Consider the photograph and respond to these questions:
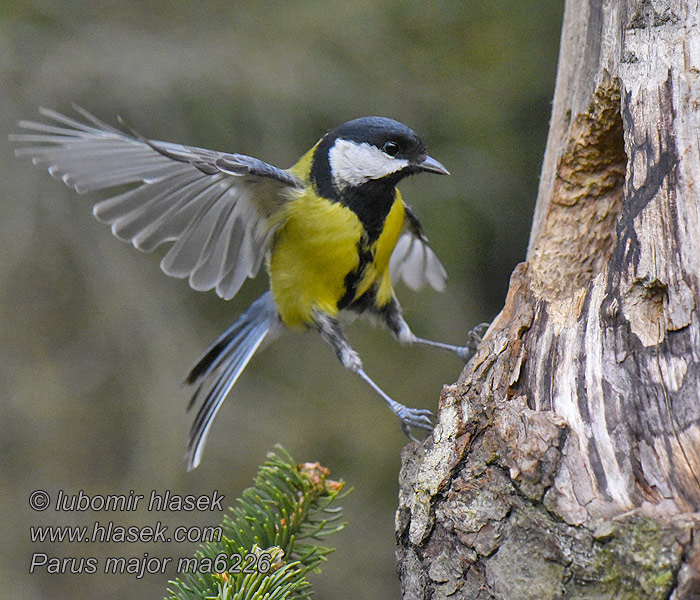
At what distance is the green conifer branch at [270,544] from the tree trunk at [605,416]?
219 mm

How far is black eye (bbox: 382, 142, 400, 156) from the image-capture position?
2.43 metres

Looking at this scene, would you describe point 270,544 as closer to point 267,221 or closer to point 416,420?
point 416,420

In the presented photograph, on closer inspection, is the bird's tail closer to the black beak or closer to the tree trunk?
the black beak

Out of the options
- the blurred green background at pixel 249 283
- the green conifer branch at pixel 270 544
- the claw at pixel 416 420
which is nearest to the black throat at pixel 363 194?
the claw at pixel 416 420

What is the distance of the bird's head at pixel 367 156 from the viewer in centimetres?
241

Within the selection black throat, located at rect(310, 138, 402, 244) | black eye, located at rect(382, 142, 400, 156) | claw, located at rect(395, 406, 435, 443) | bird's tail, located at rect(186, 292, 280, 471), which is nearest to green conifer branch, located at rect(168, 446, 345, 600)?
claw, located at rect(395, 406, 435, 443)

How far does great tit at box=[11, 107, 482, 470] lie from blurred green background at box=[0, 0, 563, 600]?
2.46 feet

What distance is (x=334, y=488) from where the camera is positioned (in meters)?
1.64

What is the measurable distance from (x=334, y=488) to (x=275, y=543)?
181 mm

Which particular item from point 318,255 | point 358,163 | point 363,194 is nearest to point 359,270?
point 318,255

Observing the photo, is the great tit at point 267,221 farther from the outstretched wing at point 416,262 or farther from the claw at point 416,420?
the outstretched wing at point 416,262

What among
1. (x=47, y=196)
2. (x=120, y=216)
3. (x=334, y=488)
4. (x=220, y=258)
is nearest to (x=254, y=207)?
(x=220, y=258)

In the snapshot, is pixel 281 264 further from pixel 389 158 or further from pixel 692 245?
pixel 692 245

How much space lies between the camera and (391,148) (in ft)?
8.01
